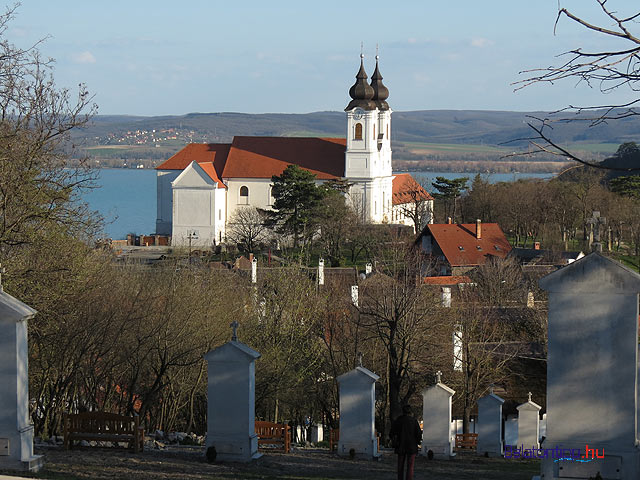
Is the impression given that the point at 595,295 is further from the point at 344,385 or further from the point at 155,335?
the point at 155,335

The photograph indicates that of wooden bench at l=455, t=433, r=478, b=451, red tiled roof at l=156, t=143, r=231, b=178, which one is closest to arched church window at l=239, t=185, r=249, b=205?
red tiled roof at l=156, t=143, r=231, b=178

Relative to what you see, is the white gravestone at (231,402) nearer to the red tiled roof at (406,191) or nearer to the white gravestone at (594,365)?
the white gravestone at (594,365)

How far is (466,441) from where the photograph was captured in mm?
16938

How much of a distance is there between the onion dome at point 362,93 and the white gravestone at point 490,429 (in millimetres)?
64907

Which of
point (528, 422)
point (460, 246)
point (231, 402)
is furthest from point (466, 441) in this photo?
point (460, 246)

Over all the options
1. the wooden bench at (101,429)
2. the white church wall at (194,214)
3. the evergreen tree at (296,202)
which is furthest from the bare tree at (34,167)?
the white church wall at (194,214)

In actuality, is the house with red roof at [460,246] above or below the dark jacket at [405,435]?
above

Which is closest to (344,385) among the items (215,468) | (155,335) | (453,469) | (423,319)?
(453,469)

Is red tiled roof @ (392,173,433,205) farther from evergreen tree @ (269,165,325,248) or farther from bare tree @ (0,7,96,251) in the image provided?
bare tree @ (0,7,96,251)

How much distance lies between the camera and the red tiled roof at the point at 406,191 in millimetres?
81113

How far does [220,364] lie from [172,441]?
10.5ft

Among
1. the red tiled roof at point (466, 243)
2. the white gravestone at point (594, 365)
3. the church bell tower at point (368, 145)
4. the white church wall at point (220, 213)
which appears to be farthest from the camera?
the church bell tower at point (368, 145)

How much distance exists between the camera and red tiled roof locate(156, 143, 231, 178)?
266 ft

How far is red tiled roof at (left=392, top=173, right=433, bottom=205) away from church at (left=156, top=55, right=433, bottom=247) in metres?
0.11
